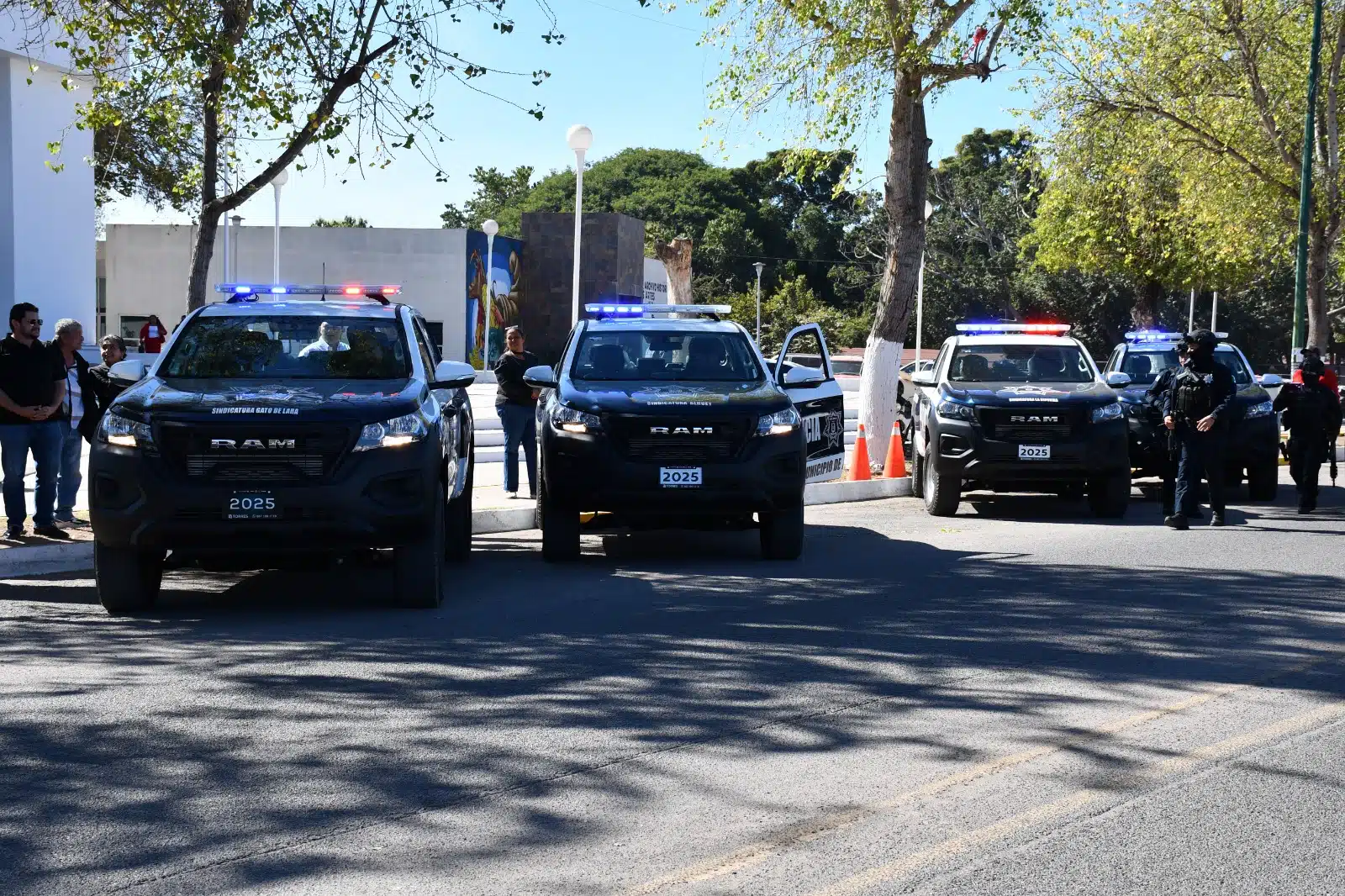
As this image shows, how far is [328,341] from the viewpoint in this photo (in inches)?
416

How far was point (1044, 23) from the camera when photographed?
20.8 meters

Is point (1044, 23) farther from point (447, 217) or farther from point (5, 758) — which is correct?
point (447, 217)

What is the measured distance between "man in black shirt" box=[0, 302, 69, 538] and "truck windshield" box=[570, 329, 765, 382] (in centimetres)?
→ 390

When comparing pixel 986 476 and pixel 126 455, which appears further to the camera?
pixel 986 476

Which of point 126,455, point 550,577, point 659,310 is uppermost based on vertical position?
point 659,310

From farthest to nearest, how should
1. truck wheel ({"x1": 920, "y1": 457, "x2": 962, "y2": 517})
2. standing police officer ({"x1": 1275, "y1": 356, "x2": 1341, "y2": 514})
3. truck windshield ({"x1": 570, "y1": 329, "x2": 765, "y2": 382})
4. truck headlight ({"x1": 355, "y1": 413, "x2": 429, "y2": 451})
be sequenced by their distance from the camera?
standing police officer ({"x1": 1275, "y1": 356, "x2": 1341, "y2": 514}) < truck wheel ({"x1": 920, "y1": 457, "x2": 962, "y2": 517}) < truck windshield ({"x1": 570, "y1": 329, "x2": 765, "y2": 382}) < truck headlight ({"x1": 355, "y1": 413, "x2": 429, "y2": 451})

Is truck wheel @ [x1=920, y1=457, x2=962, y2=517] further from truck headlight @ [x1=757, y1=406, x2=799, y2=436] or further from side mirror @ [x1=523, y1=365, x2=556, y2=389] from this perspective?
side mirror @ [x1=523, y1=365, x2=556, y2=389]

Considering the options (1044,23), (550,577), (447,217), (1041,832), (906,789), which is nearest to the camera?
(1041,832)

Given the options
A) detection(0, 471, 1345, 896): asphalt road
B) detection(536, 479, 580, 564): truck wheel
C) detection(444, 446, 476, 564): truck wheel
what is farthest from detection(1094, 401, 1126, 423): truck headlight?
detection(444, 446, 476, 564): truck wheel

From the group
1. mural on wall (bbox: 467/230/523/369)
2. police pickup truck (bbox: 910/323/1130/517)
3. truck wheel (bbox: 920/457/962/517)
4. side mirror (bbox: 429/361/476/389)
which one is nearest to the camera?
side mirror (bbox: 429/361/476/389)

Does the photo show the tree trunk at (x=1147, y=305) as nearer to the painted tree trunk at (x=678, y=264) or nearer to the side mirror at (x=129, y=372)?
the painted tree trunk at (x=678, y=264)

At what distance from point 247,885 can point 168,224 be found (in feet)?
161

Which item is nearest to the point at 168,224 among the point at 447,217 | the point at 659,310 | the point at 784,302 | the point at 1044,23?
the point at 784,302

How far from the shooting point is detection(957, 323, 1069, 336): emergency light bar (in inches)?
693
